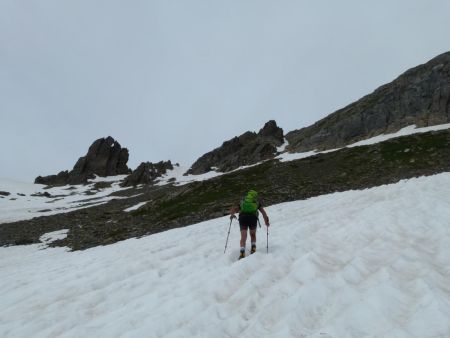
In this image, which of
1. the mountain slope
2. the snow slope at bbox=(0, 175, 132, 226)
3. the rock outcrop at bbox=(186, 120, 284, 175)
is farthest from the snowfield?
the rock outcrop at bbox=(186, 120, 284, 175)

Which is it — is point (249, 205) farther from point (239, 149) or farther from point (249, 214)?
point (239, 149)

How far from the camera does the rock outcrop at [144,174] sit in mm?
126000

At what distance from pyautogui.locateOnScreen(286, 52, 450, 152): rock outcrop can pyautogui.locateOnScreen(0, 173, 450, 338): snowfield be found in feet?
173

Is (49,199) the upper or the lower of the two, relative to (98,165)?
lower

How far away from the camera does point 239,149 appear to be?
381 ft

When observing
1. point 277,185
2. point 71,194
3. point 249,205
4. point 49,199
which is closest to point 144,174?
point 71,194

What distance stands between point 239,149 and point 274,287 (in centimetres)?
10685

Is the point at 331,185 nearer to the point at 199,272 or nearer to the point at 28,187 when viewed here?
the point at 199,272

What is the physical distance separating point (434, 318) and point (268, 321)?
3.33m

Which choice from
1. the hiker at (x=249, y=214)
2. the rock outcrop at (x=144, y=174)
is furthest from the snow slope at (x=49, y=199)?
the hiker at (x=249, y=214)

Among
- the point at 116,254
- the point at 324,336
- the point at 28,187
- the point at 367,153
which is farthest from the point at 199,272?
the point at 28,187

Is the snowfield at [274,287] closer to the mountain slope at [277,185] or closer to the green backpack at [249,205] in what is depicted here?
the green backpack at [249,205]

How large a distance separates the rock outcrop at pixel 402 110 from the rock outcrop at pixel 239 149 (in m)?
19.4

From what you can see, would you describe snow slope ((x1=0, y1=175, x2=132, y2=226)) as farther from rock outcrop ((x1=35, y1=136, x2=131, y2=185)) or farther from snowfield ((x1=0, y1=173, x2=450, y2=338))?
snowfield ((x1=0, y1=173, x2=450, y2=338))
